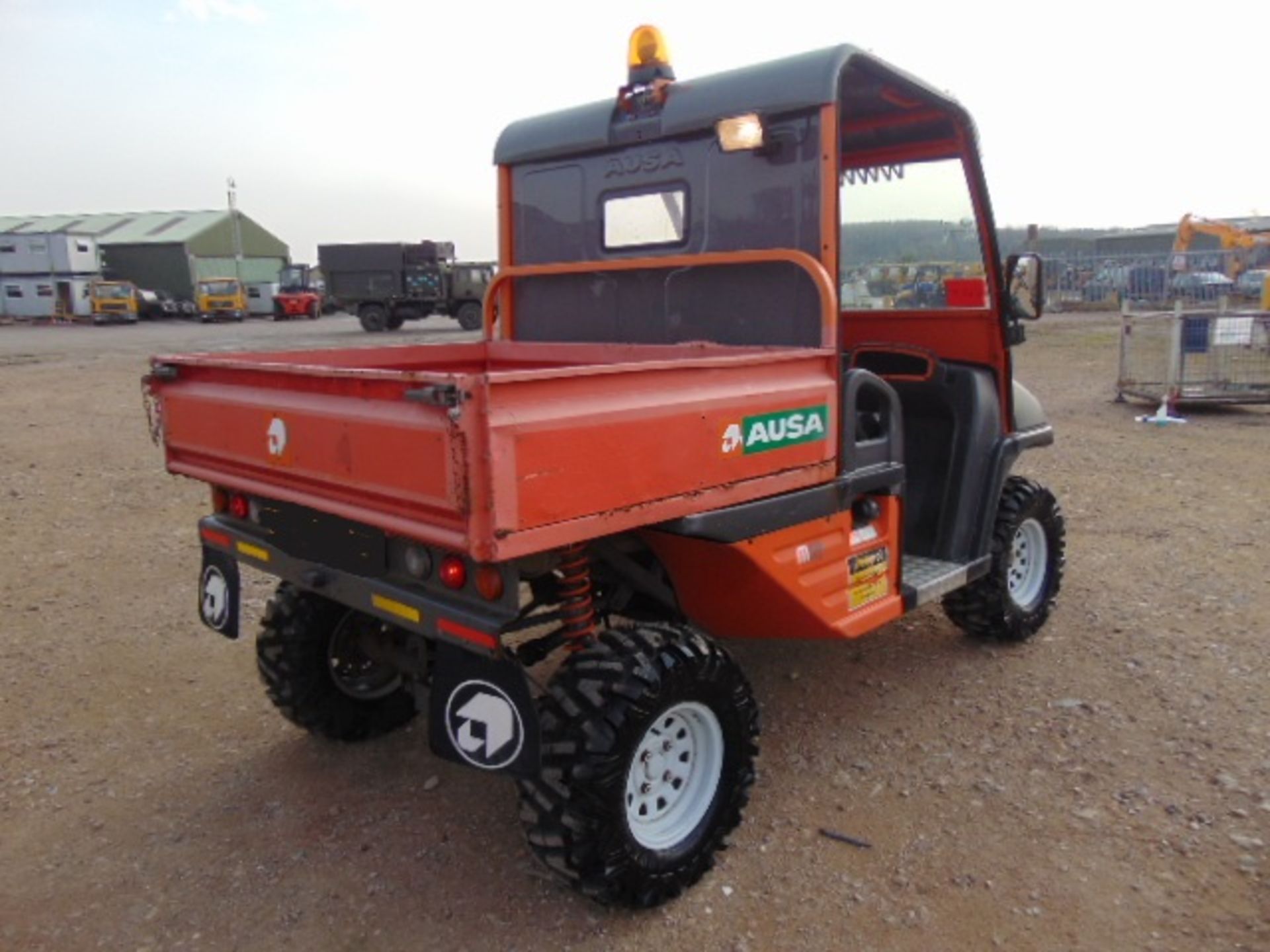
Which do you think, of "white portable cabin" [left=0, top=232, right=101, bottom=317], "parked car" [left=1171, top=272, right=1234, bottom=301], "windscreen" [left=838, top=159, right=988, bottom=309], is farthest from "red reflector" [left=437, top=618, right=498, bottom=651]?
"white portable cabin" [left=0, top=232, right=101, bottom=317]

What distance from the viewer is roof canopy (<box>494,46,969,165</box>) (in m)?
3.20

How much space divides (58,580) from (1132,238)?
143 ft

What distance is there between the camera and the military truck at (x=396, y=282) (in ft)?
93.6

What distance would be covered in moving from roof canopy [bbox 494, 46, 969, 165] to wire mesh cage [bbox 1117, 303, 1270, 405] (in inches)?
316

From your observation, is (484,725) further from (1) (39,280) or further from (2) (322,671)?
(1) (39,280)

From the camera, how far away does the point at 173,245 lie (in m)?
44.7

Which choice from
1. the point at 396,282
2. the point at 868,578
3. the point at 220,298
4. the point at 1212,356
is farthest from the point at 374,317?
the point at 868,578

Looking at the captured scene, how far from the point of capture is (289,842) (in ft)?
10.3

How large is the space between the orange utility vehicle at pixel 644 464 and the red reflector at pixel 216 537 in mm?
17

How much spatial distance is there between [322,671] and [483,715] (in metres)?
1.30

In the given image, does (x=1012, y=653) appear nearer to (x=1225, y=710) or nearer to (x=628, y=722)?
(x=1225, y=710)

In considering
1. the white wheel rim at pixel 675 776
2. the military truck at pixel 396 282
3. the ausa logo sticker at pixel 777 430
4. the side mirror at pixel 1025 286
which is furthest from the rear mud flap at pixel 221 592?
the military truck at pixel 396 282

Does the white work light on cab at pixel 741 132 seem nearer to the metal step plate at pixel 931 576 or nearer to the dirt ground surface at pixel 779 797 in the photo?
the metal step plate at pixel 931 576

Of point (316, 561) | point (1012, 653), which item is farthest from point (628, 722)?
point (1012, 653)
